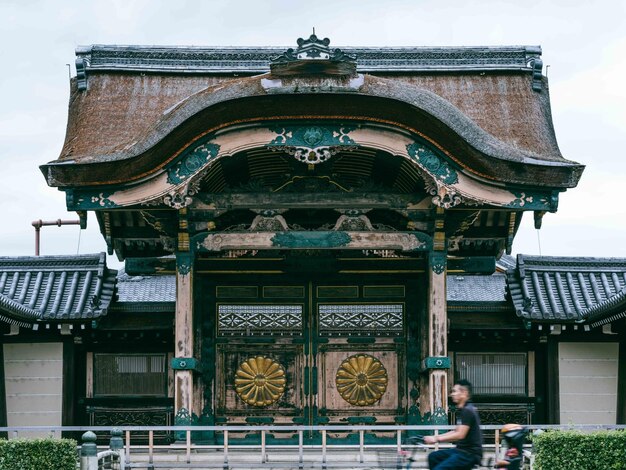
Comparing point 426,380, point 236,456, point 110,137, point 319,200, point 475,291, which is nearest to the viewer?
point 236,456

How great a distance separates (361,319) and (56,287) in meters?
6.10

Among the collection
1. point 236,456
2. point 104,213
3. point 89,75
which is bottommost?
point 236,456

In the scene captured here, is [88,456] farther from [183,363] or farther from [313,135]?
[313,135]

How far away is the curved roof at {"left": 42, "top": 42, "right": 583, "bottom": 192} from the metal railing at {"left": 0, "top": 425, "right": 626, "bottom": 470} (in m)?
4.04

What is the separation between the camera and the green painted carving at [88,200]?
737 inches

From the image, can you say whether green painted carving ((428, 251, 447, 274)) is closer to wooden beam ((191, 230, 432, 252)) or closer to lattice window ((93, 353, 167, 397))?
wooden beam ((191, 230, 432, 252))

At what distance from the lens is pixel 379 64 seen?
24500 mm

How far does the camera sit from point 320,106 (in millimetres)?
18281

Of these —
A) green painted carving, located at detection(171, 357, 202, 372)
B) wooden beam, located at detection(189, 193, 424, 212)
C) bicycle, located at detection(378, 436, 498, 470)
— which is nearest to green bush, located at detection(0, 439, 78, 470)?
green painted carving, located at detection(171, 357, 202, 372)

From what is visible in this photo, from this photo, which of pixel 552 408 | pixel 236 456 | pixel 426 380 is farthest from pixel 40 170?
pixel 552 408

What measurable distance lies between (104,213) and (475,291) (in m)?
9.57

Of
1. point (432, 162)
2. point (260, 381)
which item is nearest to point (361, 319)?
point (260, 381)

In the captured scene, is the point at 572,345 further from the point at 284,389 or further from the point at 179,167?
the point at 179,167

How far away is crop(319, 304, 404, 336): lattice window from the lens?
69.7ft
